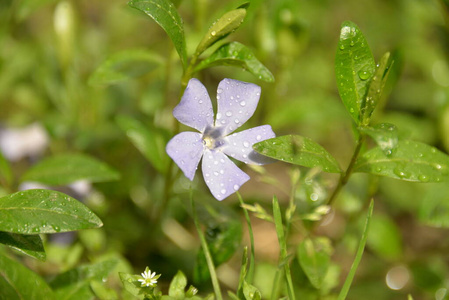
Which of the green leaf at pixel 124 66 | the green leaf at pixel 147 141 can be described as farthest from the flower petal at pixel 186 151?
the green leaf at pixel 124 66

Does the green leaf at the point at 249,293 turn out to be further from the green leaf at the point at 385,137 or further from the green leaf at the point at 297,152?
the green leaf at the point at 385,137

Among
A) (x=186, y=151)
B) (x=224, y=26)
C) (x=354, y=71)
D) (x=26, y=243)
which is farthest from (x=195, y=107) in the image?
(x=26, y=243)

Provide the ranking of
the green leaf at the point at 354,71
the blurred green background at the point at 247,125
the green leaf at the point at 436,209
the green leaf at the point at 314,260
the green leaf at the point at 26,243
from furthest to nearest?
the blurred green background at the point at 247,125, the green leaf at the point at 436,209, the green leaf at the point at 314,260, the green leaf at the point at 354,71, the green leaf at the point at 26,243

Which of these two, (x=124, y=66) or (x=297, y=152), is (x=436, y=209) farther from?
(x=124, y=66)

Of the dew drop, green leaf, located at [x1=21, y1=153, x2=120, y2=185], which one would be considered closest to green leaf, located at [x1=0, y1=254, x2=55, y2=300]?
green leaf, located at [x1=21, y1=153, x2=120, y2=185]

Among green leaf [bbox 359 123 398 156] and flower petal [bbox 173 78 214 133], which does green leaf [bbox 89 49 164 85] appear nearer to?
flower petal [bbox 173 78 214 133]
